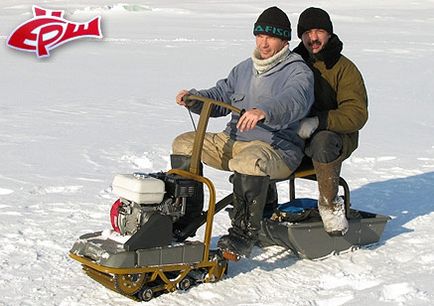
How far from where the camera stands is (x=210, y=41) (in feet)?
83.7

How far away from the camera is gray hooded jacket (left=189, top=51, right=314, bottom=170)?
4266mm

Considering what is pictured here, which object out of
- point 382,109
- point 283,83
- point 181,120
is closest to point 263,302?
point 283,83

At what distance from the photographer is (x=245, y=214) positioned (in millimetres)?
4332

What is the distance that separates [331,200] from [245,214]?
72cm

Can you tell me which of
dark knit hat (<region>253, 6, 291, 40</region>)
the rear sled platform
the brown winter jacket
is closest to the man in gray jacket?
dark knit hat (<region>253, 6, 291, 40</region>)

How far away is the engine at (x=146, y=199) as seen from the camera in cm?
409

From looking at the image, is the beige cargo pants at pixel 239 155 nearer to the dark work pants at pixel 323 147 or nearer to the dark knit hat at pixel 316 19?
the dark work pants at pixel 323 147

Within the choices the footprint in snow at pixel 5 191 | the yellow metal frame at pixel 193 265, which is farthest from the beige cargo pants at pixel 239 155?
the footprint in snow at pixel 5 191

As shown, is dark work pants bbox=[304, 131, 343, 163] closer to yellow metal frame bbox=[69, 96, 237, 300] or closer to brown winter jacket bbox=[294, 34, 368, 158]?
brown winter jacket bbox=[294, 34, 368, 158]

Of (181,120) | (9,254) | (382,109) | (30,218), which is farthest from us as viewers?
(382,109)

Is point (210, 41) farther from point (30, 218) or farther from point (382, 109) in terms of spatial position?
point (30, 218)

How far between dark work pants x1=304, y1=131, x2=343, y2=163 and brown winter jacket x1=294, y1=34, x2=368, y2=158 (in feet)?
0.39

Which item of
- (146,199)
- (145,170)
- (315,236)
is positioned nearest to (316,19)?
(315,236)

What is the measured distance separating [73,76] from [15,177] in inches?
339
